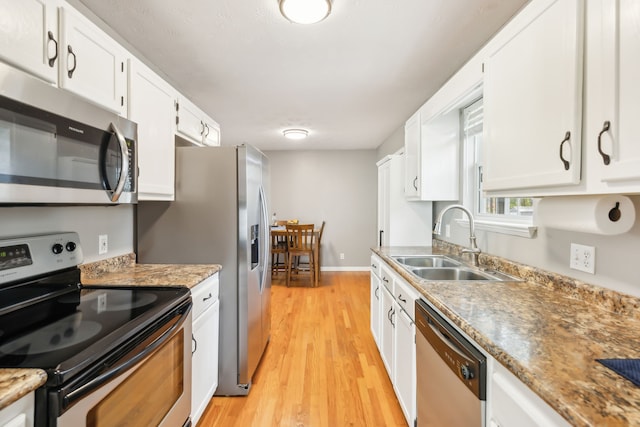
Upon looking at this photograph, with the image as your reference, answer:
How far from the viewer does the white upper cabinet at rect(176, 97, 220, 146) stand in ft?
6.70

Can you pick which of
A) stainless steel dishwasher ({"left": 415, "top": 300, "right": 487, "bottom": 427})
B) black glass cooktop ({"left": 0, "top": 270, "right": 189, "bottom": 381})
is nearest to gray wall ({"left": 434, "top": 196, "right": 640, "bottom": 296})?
stainless steel dishwasher ({"left": 415, "top": 300, "right": 487, "bottom": 427})

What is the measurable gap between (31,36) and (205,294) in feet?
4.45

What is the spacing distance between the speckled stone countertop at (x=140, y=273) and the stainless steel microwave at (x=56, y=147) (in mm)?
471

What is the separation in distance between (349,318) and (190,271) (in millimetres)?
2161

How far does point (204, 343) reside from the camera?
68.2 inches

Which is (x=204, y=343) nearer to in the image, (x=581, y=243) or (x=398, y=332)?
(x=398, y=332)

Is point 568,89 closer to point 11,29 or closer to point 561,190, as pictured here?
point 561,190

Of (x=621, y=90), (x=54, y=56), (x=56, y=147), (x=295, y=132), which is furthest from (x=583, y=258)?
(x=295, y=132)

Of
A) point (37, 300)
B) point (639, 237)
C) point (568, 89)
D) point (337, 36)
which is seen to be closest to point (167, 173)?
point (37, 300)

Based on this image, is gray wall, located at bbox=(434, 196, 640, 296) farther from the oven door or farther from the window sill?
the oven door

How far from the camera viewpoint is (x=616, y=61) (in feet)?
2.61

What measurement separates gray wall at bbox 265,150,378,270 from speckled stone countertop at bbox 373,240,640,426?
4.27m

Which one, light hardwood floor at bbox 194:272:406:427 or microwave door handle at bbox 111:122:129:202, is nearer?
microwave door handle at bbox 111:122:129:202

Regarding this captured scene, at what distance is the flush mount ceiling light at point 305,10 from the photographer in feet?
4.97
